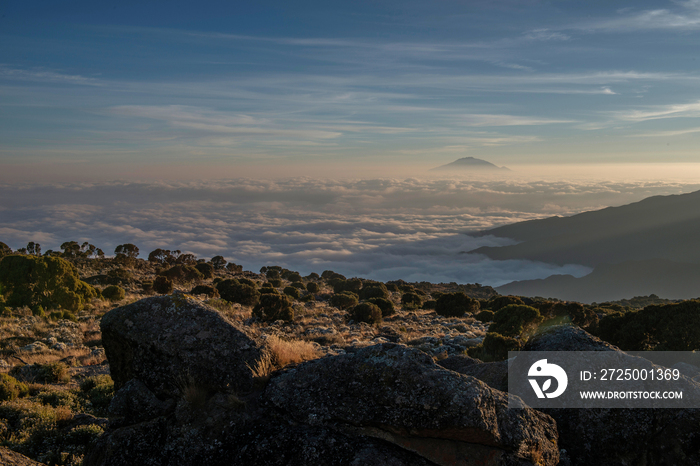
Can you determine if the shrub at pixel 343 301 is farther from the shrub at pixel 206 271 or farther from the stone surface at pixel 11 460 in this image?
the stone surface at pixel 11 460

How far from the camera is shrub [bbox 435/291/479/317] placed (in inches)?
1363

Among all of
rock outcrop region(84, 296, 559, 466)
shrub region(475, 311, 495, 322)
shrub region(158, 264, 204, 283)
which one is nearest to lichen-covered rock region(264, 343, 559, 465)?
rock outcrop region(84, 296, 559, 466)

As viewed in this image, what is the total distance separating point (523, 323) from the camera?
792 inches

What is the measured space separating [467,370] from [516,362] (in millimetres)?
1453

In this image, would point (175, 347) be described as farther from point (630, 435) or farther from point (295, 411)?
point (630, 435)

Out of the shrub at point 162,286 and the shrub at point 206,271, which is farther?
the shrub at point 206,271

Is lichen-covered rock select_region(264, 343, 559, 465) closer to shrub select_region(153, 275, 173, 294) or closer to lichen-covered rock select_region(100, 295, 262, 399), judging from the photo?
lichen-covered rock select_region(100, 295, 262, 399)

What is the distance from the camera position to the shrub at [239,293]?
29750 millimetres

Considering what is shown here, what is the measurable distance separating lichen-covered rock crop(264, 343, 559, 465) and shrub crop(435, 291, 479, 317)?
3029cm

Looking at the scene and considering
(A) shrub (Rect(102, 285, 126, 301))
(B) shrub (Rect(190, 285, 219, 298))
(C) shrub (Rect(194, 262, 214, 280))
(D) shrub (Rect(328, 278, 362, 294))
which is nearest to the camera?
(A) shrub (Rect(102, 285, 126, 301))

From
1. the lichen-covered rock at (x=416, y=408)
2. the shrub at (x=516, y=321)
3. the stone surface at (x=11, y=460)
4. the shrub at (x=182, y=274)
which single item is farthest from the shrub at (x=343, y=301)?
the stone surface at (x=11, y=460)

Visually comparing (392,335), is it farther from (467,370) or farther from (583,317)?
(583,317)

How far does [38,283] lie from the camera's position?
2158cm

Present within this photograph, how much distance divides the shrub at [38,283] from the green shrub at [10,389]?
45.5 ft
